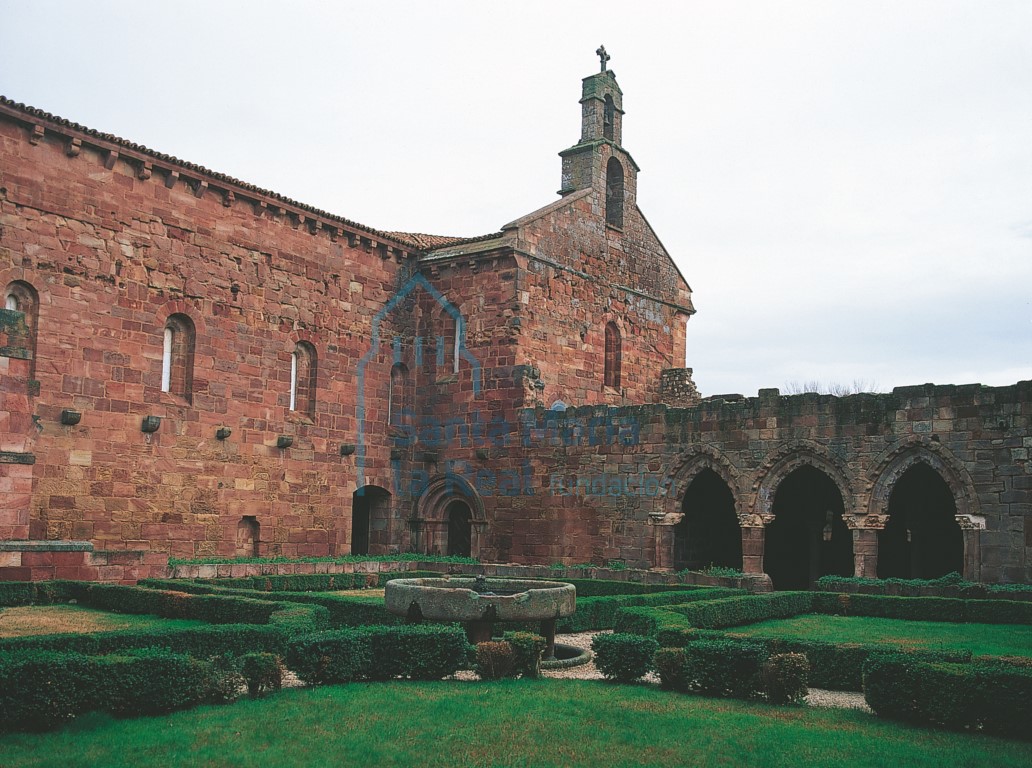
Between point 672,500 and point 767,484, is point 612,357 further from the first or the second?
point 767,484

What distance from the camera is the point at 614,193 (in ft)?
107

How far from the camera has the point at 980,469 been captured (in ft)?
67.6

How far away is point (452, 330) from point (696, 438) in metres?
8.32

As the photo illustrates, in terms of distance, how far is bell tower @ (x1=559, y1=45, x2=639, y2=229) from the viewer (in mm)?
31469

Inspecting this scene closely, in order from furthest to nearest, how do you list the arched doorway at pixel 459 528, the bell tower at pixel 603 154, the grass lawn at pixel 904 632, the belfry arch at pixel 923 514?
the bell tower at pixel 603 154 < the arched doorway at pixel 459 528 < the belfry arch at pixel 923 514 < the grass lawn at pixel 904 632

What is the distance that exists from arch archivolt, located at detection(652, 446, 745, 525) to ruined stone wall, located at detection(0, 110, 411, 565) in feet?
26.7

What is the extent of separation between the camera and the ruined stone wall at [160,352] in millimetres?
20859

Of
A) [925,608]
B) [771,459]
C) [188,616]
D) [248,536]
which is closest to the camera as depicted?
[188,616]

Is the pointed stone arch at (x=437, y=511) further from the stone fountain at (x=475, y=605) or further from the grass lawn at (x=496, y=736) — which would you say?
the grass lawn at (x=496, y=736)

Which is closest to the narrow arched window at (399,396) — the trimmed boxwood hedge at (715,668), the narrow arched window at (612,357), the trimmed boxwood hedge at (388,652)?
the narrow arched window at (612,357)

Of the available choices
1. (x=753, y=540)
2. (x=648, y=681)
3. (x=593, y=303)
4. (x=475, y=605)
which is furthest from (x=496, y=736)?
(x=593, y=303)

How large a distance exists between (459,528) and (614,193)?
11.5 meters

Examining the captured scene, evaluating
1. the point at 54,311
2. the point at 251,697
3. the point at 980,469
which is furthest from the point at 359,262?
the point at 251,697

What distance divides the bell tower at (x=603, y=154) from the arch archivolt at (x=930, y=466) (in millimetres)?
13005
